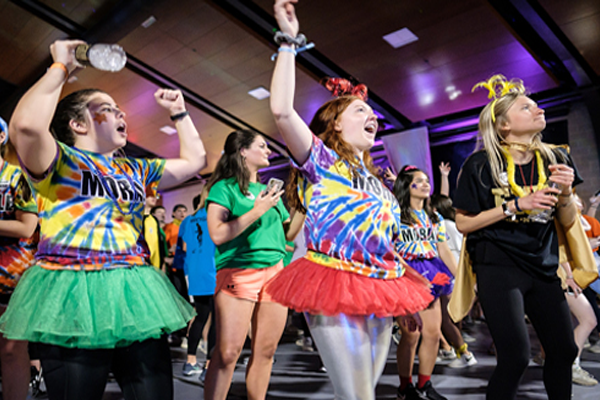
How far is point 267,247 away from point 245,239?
14 cm

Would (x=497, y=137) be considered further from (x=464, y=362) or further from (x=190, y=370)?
(x=190, y=370)

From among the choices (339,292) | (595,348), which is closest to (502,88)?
(339,292)

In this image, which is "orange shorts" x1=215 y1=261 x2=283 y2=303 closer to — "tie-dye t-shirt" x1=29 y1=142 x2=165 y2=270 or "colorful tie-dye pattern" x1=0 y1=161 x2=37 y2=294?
"tie-dye t-shirt" x1=29 y1=142 x2=165 y2=270

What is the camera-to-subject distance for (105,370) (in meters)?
1.54

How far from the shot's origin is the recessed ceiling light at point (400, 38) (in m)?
7.72

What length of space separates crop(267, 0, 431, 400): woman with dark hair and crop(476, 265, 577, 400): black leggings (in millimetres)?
465

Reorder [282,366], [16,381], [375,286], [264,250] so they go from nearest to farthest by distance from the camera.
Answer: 1. [375,286]
2. [16,381]
3. [264,250]
4. [282,366]

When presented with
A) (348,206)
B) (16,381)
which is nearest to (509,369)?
(348,206)

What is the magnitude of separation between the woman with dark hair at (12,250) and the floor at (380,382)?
0.97 m

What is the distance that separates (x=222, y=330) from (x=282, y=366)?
2.35m

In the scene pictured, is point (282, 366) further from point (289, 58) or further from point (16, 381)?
point (289, 58)

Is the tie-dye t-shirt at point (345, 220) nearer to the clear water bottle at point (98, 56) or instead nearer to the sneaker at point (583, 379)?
the clear water bottle at point (98, 56)

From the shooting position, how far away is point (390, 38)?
25.9 feet

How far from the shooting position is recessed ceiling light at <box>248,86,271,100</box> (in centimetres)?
1000
